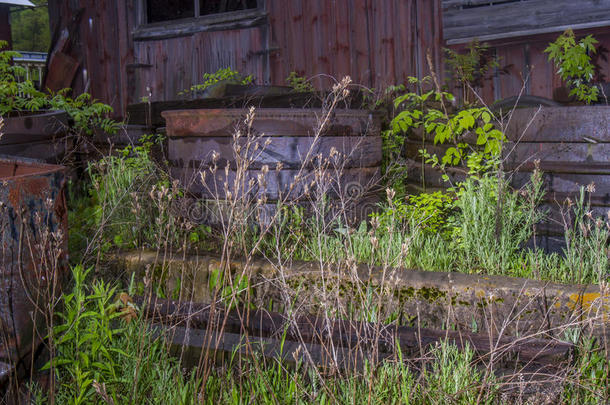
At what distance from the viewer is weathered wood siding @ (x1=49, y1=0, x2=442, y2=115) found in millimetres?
6379

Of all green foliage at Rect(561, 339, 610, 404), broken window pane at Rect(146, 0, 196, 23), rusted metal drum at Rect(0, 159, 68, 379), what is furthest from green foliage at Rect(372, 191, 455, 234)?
broken window pane at Rect(146, 0, 196, 23)

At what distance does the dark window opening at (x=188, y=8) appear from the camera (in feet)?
24.8

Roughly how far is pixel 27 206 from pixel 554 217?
2549 millimetres

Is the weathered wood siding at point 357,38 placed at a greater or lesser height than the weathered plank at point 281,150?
greater

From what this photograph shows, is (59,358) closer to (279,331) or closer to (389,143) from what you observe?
(279,331)

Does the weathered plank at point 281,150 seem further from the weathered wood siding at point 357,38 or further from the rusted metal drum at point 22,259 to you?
the weathered wood siding at point 357,38

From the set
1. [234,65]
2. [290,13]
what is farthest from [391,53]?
[234,65]

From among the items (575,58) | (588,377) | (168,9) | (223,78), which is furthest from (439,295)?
(168,9)

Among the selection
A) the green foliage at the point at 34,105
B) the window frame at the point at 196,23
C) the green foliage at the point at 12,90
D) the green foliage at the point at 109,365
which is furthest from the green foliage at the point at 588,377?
the window frame at the point at 196,23

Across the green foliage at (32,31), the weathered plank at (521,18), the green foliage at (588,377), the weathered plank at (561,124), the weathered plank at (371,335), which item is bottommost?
the green foliage at (588,377)

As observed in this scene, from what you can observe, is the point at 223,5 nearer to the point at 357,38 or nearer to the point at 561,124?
the point at 357,38

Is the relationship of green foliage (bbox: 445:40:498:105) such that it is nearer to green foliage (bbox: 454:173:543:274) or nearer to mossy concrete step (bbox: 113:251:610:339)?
green foliage (bbox: 454:173:543:274)

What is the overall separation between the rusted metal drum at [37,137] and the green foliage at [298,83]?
90.9 inches

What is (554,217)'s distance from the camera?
133 inches
